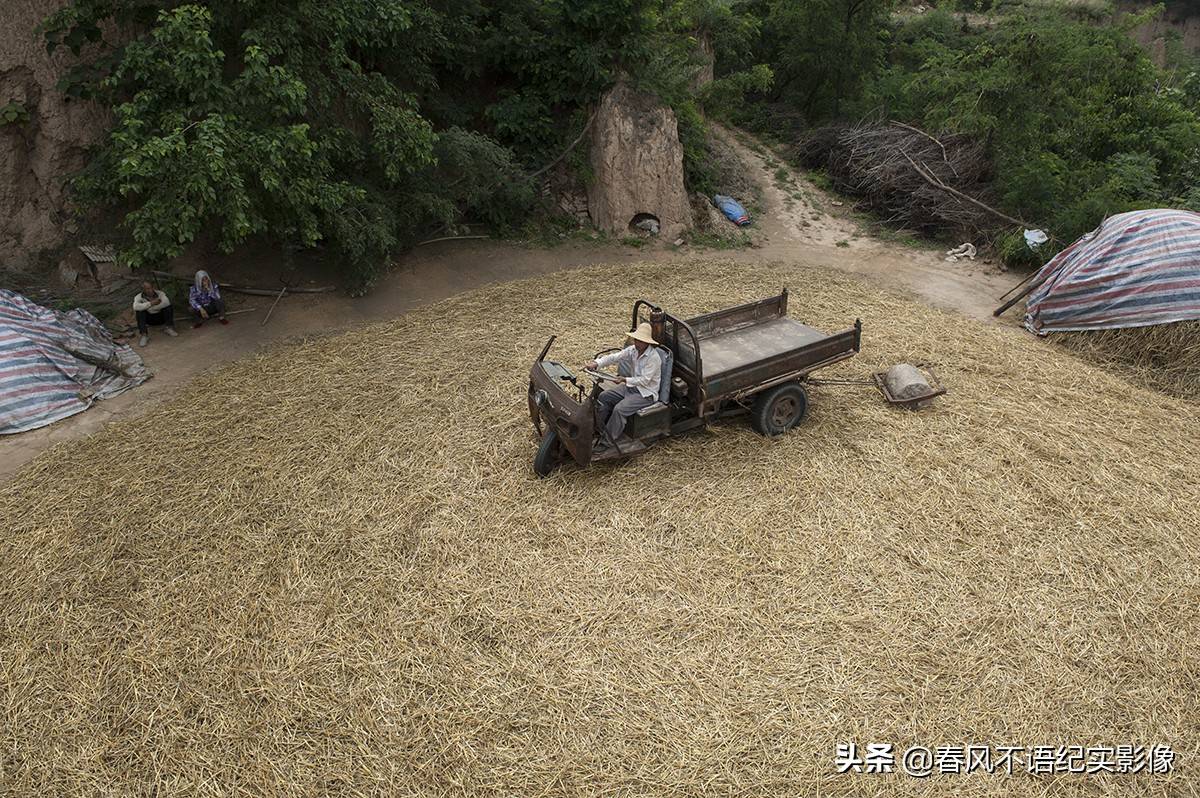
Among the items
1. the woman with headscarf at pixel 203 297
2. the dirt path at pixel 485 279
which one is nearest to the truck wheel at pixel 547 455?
the dirt path at pixel 485 279

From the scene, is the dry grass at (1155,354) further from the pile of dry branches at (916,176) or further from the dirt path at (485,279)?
the pile of dry branches at (916,176)

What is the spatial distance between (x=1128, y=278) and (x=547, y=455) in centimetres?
831

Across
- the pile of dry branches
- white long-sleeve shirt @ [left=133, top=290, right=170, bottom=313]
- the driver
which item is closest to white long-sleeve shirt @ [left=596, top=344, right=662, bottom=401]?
the driver

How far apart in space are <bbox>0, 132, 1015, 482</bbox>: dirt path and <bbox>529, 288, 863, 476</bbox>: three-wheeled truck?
4208mm

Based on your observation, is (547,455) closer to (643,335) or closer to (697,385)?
(643,335)

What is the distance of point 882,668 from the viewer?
196 inches

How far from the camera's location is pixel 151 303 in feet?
32.3

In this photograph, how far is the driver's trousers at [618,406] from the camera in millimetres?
6559

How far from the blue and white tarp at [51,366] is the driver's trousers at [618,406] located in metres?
6.33

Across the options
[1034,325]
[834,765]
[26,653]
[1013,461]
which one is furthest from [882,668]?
[1034,325]

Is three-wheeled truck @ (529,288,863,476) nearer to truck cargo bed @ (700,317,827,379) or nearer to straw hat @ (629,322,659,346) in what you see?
truck cargo bed @ (700,317,827,379)

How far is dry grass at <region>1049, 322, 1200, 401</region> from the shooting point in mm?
8852

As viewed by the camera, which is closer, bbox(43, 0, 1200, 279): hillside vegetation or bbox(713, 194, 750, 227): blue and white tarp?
bbox(43, 0, 1200, 279): hillside vegetation

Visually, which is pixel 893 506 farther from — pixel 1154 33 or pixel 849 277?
pixel 1154 33
